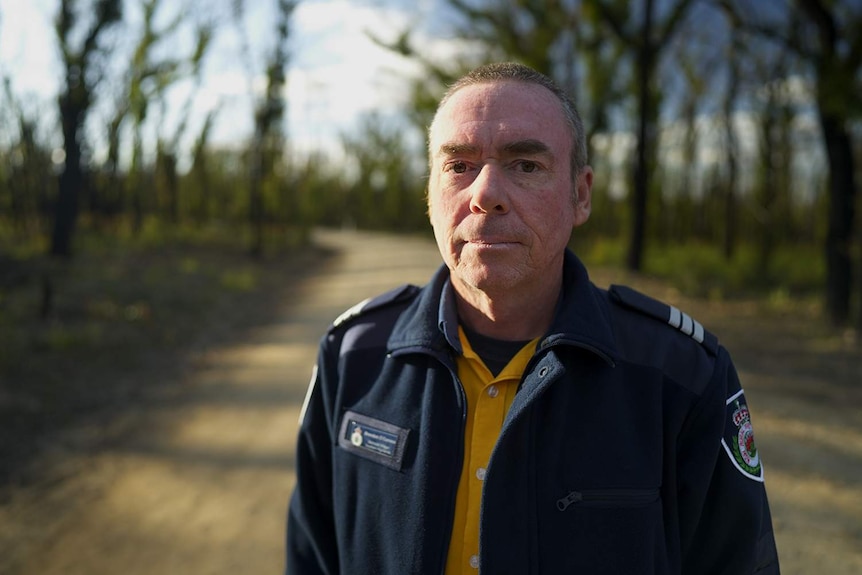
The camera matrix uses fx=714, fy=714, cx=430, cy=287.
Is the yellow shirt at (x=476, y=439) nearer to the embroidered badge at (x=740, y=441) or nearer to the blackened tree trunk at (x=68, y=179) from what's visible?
the embroidered badge at (x=740, y=441)

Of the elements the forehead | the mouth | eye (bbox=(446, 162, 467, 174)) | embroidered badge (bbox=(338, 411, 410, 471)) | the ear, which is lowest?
embroidered badge (bbox=(338, 411, 410, 471))

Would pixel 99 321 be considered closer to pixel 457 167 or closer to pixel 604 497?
pixel 457 167

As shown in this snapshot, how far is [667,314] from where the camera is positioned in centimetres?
180

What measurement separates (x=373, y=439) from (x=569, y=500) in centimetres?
51

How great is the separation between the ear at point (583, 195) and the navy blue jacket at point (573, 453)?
132mm

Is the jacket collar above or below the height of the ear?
below

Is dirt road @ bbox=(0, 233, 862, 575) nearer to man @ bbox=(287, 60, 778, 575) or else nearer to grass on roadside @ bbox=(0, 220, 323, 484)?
grass on roadside @ bbox=(0, 220, 323, 484)

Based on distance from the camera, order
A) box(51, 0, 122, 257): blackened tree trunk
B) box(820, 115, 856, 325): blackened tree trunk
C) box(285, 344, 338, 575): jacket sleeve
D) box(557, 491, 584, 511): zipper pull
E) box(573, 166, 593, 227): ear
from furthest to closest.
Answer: box(51, 0, 122, 257): blackened tree trunk, box(820, 115, 856, 325): blackened tree trunk, box(285, 344, 338, 575): jacket sleeve, box(573, 166, 593, 227): ear, box(557, 491, 584, 511): zipper pull

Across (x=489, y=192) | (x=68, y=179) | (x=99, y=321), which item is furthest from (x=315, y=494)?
(x=68, y=179)

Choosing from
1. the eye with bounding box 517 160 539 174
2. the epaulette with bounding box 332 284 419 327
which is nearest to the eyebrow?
the eye with bounding box 517 160 539 174

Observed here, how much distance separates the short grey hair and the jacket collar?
281 mm

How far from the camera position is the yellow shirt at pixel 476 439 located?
1.67 metres

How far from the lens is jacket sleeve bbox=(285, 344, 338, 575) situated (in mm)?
1973

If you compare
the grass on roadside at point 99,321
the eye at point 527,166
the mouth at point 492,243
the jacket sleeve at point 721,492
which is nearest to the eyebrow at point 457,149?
the eye at point 527,166
